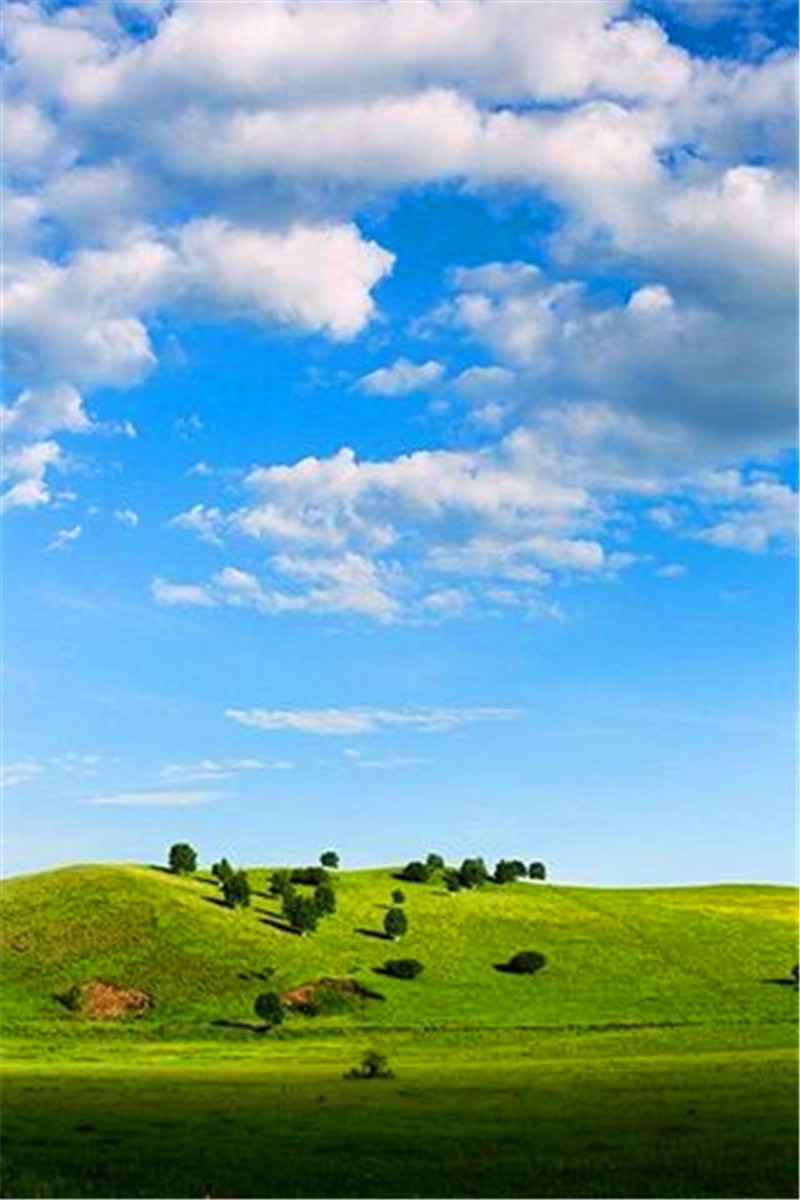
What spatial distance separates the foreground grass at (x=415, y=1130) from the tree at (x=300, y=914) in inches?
2734

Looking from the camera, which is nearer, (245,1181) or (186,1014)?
(245,1181)

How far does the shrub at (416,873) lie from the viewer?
618 ft

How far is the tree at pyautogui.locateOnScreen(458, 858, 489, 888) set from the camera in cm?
18775

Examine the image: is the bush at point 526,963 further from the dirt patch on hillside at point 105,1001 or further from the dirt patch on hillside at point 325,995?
the dirt patch on hillside at point 105,1001

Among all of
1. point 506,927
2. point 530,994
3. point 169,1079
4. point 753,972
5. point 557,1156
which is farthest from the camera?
point 506,927

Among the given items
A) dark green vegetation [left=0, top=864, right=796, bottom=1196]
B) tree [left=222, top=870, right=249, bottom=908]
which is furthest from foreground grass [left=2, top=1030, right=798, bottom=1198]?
tree [left=222, top=870, right=249, bottom=908]

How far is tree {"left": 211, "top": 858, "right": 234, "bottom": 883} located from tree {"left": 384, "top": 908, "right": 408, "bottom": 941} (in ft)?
64.0

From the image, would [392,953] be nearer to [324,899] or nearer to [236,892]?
[324,899]

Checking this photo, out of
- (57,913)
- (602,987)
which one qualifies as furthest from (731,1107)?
(57,913)

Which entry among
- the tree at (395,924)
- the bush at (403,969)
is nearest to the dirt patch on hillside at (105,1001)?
the bush at (403,969)

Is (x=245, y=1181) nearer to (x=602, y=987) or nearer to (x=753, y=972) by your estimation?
(x=602, y=987)

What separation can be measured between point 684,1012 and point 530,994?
13.5 meters

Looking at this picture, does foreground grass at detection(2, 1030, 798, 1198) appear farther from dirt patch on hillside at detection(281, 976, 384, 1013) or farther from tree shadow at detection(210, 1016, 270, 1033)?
dirt patch on hillside at detection(281, 976, 384, 1013)

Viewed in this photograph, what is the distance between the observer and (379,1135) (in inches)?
1962
